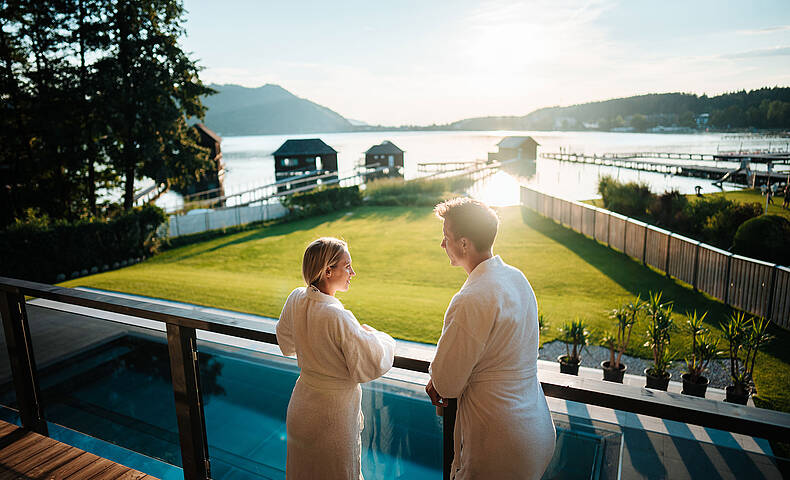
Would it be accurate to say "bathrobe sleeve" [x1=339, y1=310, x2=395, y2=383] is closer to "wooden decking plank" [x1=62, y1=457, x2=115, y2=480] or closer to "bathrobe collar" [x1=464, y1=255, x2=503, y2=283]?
"bathrobe collar" [x1=464, y1=255, x2=503, y2=283]

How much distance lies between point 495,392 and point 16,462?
3311 mm

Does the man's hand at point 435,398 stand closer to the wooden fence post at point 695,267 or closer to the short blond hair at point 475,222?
the short blond hair at point 475,222

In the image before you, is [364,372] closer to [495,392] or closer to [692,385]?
[495,392]

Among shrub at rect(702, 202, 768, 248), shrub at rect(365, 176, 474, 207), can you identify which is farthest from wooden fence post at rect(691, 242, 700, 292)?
shrub at rect(365, 176, 474, 207)

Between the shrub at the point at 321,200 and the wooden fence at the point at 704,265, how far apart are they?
1424 cm

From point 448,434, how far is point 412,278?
37.8 feet

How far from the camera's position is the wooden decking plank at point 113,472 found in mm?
2896

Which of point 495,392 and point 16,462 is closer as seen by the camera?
point 495,392

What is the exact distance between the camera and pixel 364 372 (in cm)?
176

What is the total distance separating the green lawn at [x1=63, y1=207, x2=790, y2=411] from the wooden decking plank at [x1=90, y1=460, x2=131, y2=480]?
5.29 meters

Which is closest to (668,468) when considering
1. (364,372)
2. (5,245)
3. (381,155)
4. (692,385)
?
(364,372)

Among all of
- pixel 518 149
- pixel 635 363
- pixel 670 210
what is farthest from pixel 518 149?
pixel 635 363

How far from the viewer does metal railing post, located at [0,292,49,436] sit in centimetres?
316

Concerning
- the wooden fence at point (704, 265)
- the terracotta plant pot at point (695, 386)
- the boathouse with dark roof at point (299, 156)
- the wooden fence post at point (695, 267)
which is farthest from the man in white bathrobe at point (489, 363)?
the boathouse with dark roof at point (299, 156)
